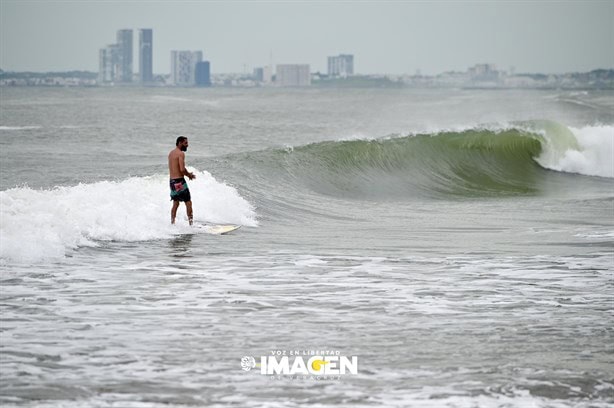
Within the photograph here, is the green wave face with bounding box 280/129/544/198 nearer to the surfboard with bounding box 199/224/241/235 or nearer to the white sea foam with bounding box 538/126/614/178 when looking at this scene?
the white sea foam with bounding box 538/126/614/178

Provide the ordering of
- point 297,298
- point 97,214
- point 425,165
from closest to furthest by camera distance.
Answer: point 297,298, point 97,214, point 425,165

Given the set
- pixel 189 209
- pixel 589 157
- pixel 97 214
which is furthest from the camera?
pixel 589 157

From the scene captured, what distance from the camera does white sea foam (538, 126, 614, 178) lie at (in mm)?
35094

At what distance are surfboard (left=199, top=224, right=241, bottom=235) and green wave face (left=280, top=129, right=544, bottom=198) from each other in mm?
9326

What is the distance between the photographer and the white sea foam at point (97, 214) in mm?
12992

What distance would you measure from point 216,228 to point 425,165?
17.7m

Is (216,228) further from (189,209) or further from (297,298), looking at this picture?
(297,298)

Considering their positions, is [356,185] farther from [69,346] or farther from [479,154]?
[69,346]

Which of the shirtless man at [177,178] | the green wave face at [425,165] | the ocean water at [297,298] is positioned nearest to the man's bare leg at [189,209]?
the shirtless man at [177,178]

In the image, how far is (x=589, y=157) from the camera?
120 ft

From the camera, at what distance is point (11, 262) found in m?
12.1

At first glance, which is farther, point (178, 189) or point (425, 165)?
point (425, 165)

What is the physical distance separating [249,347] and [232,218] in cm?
937

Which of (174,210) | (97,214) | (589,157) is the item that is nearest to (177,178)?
(174,210)
